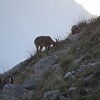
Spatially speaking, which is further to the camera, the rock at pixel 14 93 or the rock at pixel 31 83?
the rock at pixel 31 83

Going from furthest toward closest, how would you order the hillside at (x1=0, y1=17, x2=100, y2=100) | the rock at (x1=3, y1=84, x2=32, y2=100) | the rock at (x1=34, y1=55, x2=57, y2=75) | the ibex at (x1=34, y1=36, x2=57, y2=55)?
the ibex at (x1=34, y1=36, x2=57, y2=55) → the rock at (x1=34, y1=55, x2=57, y2=75) → the rock at (x1=3, y1=84, x2=32, y2=100) → the hillside at (x1=0, y1=17, x2=100, y2=100)

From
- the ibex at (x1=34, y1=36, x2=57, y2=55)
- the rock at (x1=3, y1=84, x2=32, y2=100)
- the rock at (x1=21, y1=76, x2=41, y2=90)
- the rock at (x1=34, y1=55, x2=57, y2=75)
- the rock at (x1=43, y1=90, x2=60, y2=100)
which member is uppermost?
the ibex at (x1=34, y1=36, x2=57, y2=55)

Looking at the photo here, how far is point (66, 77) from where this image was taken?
1120 cm

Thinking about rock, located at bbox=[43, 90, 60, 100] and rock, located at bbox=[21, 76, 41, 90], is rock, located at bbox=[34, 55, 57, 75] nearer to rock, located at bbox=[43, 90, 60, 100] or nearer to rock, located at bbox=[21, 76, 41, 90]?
rock, located at bbox=[21, 76, 41, 90]

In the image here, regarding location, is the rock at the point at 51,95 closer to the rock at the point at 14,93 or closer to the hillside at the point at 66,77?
the hillside at the point at 66,77

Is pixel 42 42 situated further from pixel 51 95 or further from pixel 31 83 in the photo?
pixel 51 95

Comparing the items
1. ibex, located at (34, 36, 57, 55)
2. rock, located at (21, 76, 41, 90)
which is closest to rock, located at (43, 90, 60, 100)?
rock, located at (21, 76, 41, 90)

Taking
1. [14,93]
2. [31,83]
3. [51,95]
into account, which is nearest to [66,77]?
[51,95]

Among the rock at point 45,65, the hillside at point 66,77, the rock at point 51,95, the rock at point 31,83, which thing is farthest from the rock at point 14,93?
the rock at point 45,65

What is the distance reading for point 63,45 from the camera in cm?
1641

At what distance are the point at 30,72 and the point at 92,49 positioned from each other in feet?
8.71

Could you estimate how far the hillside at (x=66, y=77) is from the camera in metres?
9.88

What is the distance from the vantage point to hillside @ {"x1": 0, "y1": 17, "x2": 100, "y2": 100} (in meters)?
9.88

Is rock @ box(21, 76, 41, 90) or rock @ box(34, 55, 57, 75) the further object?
rock @ box(34, 55, 57, 75)
